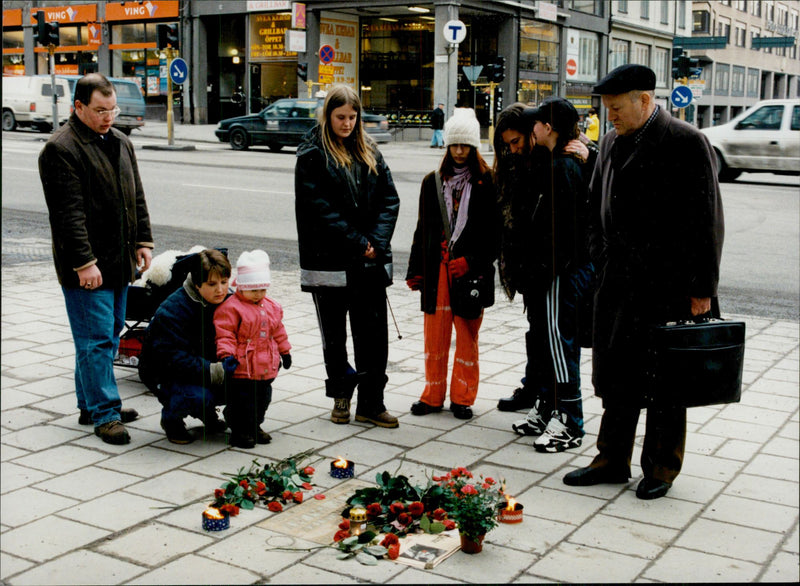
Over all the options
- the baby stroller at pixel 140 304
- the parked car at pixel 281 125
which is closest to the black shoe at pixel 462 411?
the baby stroller at pixel 140 304

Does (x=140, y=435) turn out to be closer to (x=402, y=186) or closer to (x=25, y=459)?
(x=25, y=459)

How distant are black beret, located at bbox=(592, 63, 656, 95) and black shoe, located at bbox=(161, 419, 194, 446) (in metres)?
2.65

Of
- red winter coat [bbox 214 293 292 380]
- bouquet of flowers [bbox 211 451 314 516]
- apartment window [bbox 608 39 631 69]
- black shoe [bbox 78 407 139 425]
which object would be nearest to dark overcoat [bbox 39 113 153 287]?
red winter coat [bbox 214 293 292 380]

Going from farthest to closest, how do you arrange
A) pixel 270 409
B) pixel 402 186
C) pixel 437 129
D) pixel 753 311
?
pixel 437 129 < pixel 402 186 < pixel 753 311 < pixel 270 409

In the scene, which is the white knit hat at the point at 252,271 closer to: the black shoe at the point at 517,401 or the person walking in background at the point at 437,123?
the black shoe at the point at 517,401

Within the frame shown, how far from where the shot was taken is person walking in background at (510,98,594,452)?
4.88 m

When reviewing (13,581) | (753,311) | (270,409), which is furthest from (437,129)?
(13,581)

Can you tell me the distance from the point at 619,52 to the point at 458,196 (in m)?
44.6

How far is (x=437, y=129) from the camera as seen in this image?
3297 cm

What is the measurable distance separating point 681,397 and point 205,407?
2358 millimetres

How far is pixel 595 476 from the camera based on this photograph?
440 cm

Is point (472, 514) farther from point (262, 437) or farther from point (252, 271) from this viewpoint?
point (252, 271)

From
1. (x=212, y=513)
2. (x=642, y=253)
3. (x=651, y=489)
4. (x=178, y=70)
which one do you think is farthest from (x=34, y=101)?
(x=651, y=489)

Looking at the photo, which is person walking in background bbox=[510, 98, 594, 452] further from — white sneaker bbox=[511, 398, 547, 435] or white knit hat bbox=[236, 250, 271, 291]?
white knit hat bbox=[236, 250, 271, 291]
